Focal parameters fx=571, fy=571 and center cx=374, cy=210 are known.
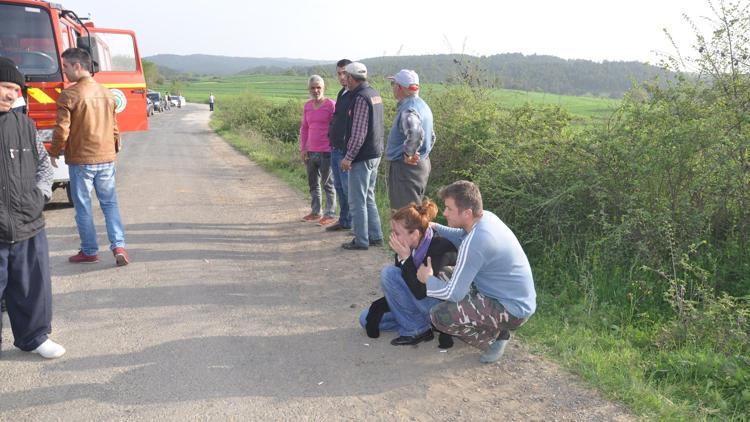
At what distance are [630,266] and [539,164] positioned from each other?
1.67 metres

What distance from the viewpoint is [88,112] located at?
5484mm

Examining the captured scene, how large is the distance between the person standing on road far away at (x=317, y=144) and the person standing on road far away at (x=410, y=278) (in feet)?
11.8

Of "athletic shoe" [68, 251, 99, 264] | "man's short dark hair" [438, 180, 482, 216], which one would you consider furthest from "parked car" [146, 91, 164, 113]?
"man's short dark hair" [438, 180, 482, 216]

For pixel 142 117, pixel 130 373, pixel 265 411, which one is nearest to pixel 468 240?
pixel 265 411

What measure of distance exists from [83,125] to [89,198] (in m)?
0.74

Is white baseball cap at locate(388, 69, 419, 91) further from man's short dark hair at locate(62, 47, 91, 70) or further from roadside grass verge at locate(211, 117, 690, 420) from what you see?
man's short dark hair at locate(62, 47, 91, 70)

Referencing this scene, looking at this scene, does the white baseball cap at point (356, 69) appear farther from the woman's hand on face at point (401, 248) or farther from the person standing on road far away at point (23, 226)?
the person standing on road far away at point (23, 226)

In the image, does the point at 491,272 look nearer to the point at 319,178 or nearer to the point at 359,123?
the point at 359,123

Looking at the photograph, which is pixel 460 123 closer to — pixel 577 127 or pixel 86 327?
pixel 577 127

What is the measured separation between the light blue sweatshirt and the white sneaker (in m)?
2.52

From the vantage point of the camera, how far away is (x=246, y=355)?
3.92m

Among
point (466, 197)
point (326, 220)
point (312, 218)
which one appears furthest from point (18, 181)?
point (312, 218)

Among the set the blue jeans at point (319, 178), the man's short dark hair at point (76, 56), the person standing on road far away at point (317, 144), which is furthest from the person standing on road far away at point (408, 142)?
the man's short dark hair at point (76, 56)

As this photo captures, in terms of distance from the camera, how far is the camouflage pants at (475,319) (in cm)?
371
